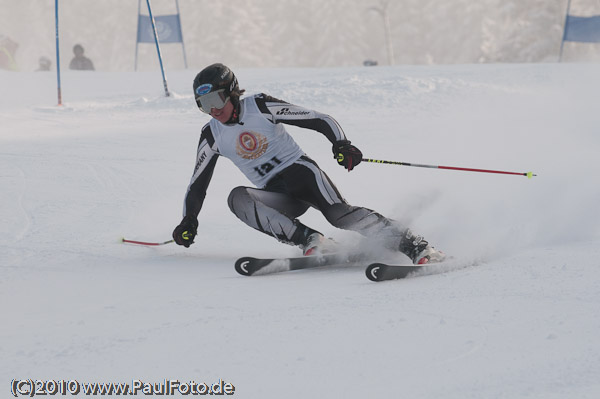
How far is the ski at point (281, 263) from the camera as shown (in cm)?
382

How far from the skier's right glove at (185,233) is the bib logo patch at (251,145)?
50 cm

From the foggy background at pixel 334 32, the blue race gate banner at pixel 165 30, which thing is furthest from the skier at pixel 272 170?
the foggy background at pixel 334 32

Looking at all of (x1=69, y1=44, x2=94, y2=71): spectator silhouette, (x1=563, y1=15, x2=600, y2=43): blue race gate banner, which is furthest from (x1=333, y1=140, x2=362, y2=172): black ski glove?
(x1=69, y1=44, x2=94, y2=71): spectator silhouette

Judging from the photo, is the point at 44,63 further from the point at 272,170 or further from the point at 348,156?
the point at 348,156

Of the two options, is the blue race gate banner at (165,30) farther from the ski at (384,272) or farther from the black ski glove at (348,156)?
the ski at (384,272)

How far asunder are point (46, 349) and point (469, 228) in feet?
9.94

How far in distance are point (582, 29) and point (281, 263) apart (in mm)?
13842

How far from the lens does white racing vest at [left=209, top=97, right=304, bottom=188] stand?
4125 mm

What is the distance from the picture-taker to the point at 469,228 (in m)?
4.75

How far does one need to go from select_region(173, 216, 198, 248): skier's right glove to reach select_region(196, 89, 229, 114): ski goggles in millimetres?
640

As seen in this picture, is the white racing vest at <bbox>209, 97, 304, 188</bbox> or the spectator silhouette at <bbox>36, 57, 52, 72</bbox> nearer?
the white racing vest at <bbox>209, 97, 304, 188</bbox>

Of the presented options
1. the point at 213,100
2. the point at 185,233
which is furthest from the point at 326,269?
the point at 213,100

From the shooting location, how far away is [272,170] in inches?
167

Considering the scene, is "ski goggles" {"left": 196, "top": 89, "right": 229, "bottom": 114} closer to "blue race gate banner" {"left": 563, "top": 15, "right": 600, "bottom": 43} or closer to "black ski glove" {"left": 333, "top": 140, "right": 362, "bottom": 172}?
"black ski glove" {"left": 333, "top": 140, "right": 362, "bottom": 172}
